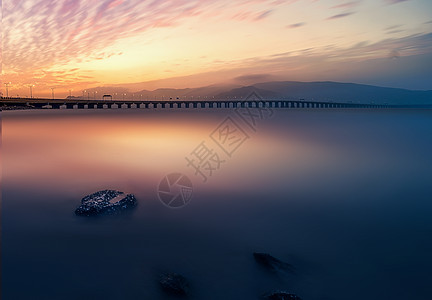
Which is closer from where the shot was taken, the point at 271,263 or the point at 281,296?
the point at 281,296

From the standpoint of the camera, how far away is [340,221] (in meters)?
11.2

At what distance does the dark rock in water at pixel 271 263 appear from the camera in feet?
25.0

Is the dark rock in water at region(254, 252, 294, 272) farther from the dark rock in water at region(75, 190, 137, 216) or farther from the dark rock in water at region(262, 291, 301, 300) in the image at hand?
the dark rock in water at region(75, 190, 137, 216)

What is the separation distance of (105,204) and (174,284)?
5372mm

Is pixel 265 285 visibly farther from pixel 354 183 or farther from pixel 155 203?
pixel 354 183

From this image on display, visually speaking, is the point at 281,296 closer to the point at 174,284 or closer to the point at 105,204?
the point at 174,284

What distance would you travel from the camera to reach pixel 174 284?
6.76 meters

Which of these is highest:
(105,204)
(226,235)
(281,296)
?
(105,204)

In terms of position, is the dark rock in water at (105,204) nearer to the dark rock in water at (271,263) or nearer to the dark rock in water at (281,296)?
the dark rock in water at (271,263)

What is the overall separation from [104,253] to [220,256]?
11.3 feet

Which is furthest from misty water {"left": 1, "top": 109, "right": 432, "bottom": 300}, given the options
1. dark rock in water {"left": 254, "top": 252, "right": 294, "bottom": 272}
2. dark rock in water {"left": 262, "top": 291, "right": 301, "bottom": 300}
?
dark rock in water {"left": 262, "top": 291, "right": 301, "bottom": 300}

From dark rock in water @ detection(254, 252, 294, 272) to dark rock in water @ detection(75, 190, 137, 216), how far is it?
5815 mm

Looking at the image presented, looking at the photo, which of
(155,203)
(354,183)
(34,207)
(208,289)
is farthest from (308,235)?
(34,207)

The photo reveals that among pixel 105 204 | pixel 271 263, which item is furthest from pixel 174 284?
pixel 105 204
